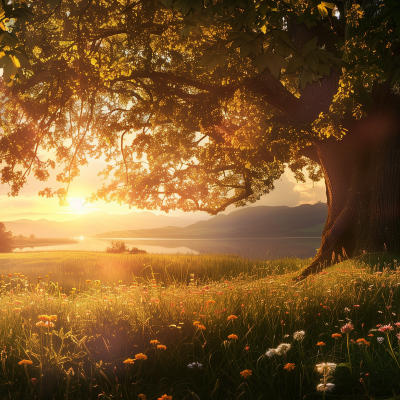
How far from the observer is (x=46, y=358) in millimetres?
3027

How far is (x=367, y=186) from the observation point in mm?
10938

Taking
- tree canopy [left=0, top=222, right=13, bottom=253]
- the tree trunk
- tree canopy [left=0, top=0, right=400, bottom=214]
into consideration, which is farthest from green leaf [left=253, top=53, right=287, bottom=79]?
tree canopy [left=0, top=222, right=13, bottom=253]

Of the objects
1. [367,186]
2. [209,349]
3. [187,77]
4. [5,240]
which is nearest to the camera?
[209,349]

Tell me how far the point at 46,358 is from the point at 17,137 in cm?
827

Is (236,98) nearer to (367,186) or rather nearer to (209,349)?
(367,186)

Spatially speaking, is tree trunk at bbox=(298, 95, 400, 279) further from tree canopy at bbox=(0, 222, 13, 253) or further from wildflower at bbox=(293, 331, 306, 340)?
tree canopy at bbox=(0, 222, 13, 253)

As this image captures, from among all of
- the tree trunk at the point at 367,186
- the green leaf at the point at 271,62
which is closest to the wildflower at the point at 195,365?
the green leaf at the point at 271,62

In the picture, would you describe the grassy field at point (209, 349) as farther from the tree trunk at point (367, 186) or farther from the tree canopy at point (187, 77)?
the tree trunk at point (367, 186)

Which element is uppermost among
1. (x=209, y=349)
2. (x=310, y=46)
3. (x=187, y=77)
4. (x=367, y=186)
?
(x=187, y=77)

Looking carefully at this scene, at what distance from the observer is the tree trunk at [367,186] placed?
1067 centimetres

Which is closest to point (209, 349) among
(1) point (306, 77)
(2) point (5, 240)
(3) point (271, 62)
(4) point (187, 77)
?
(3) point (271, 62)

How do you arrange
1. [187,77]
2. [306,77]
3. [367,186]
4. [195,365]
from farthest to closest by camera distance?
[187,77], [367,186], [306,77], [195,365]

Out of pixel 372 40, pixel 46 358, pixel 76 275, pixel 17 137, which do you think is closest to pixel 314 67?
pixel 46 358

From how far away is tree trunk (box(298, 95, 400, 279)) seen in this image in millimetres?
10672
